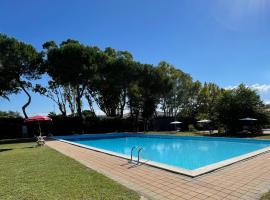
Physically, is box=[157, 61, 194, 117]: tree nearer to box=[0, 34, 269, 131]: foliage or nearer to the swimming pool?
box=[0, 34, 269, 131]: foliage

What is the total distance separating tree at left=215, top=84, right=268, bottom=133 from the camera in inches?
827

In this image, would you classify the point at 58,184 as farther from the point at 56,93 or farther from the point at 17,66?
the point at 56,93

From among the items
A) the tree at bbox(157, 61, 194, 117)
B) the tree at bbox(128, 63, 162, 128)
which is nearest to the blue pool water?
the tree at bbox(128, 63, 162, 128)

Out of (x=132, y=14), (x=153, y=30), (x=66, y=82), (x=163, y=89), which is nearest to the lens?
(x=132, y=14)

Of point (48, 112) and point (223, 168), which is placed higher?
point (48, 112)

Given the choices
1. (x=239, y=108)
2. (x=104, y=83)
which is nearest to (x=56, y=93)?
(x=104, y=83)

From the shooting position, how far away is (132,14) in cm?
1498

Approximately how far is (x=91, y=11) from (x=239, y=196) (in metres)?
13.2

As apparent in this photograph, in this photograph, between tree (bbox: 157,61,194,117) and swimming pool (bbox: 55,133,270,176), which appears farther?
tree (bbox: 157,61,194,117)

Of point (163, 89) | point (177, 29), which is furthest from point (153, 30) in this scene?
point (163, 89)

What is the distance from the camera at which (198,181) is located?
553 centimetres

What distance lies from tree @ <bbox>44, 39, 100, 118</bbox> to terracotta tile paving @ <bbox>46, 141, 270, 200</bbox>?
19.6 m

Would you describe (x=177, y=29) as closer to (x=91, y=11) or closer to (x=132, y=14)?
(x=132, y=14)

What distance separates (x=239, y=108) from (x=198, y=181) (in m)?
17.9
